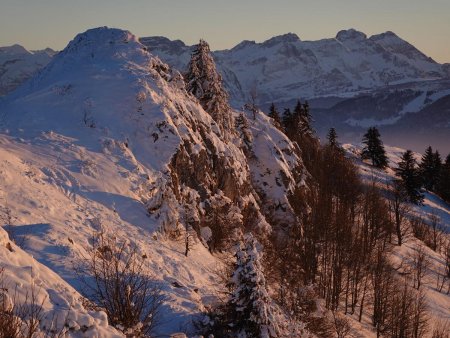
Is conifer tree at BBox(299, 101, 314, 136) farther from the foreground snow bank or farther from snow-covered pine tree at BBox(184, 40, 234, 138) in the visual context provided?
the foreground snow bank

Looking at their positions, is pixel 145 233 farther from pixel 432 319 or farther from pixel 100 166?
pixel 432 319

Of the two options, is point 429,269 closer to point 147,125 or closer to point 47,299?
point 147,125

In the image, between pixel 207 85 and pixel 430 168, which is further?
pixel 430 168

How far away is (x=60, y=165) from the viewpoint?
21.1 m

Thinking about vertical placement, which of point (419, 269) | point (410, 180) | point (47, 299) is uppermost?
point (47, 299)

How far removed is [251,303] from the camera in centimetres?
1342

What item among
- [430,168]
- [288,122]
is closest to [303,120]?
[288,122]

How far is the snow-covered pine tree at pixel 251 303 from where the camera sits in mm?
13195

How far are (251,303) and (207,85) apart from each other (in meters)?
31.1

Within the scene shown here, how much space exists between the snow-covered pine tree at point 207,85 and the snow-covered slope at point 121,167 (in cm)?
641

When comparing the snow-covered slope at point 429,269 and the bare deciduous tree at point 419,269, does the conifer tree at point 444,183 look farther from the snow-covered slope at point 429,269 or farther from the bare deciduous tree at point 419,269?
the bare deciduous tree at point 419,269

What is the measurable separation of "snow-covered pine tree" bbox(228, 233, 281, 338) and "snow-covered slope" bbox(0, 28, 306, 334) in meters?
1.84

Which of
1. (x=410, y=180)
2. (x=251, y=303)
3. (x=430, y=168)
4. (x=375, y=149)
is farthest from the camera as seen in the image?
(x=375, y=149)

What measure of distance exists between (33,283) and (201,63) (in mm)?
34243
